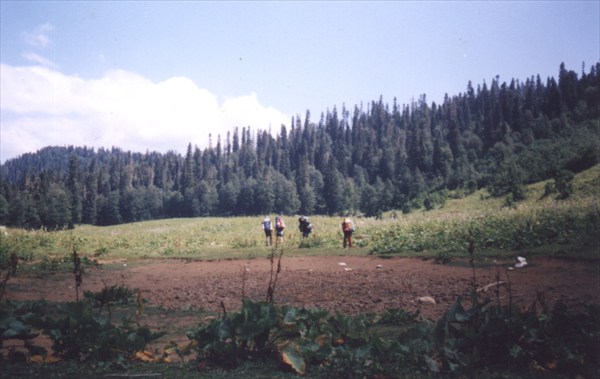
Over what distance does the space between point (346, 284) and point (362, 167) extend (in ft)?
463

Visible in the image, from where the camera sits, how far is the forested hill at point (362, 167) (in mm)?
76938

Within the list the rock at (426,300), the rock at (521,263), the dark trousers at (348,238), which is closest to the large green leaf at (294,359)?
the rock at (426,300)

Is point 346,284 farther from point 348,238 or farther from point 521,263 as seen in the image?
point 348,238

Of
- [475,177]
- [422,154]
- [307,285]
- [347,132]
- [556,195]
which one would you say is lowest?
[307,285]

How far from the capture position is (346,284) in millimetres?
9773

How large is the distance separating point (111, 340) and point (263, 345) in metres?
1.83

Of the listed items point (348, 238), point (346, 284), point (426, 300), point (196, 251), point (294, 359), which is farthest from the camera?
point (196, 251)

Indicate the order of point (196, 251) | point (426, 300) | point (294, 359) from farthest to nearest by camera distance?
point (196, 251), point (426, 300), point (294, 359)

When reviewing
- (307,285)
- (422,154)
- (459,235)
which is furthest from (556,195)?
(422,154)

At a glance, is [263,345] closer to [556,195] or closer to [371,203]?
[556,195]

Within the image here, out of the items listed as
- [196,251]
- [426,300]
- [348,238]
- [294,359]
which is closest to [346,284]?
[426,300]

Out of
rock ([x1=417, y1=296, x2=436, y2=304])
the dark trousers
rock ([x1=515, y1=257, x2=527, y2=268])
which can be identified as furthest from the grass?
→ rock ([x1=417, y1=296, x2=436, y2=304])

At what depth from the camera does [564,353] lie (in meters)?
3.86

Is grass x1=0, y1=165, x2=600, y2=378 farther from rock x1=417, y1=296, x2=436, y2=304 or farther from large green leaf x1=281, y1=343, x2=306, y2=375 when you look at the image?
rock x1=417, y1=296, x2=436, y2=304
